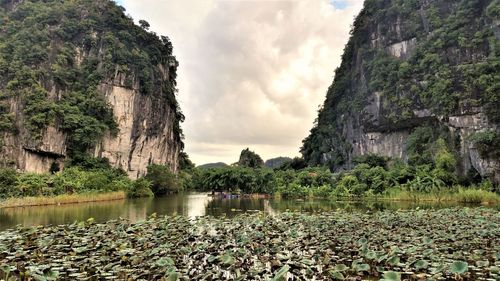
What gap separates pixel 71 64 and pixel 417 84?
38673 millimetres

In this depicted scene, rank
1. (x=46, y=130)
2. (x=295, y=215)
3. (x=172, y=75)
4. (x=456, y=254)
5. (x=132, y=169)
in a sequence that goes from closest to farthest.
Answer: (x=456, y=254) < (x=295, y=215) < (x=46, y=130) < (x=132, y=169) < (x=172, y=75)

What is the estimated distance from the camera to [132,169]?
45.8m

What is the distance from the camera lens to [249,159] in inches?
2036

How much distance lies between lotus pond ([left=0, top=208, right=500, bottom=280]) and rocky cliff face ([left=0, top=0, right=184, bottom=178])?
29.5 meters

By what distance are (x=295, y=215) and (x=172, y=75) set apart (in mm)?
52084

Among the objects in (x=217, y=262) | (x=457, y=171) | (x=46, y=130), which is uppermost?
(x=46, y=130)

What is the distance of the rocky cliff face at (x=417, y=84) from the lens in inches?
1337

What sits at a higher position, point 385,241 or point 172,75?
point 172,75

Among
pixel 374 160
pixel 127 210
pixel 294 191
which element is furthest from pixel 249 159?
pixel 127 210

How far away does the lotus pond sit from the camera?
609 centimetres

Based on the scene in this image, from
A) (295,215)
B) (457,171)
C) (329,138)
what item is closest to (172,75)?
(329,138)

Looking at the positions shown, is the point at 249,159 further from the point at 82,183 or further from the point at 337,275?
the point at 337,275

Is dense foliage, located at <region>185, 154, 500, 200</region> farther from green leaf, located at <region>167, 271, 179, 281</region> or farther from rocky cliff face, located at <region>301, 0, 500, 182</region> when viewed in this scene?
green leaf, located at <region>167, 271, 179, 281</region>

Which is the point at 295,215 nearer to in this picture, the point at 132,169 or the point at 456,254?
the point at 456,254
